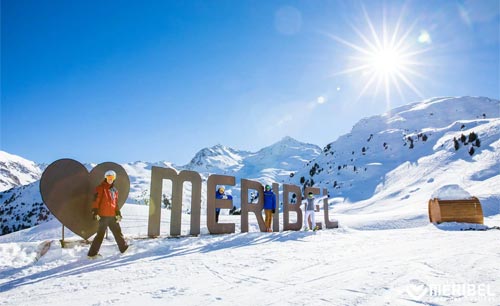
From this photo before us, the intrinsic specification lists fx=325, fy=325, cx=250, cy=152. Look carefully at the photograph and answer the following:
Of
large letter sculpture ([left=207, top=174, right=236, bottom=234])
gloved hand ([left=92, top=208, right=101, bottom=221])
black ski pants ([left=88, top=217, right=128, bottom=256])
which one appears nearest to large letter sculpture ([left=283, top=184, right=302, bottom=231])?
large letter sculpture ([left=207, top=174, right=236, bottom=234])

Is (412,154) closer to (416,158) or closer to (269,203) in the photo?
(416,158)

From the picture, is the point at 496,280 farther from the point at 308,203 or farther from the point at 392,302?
the point at 308,203

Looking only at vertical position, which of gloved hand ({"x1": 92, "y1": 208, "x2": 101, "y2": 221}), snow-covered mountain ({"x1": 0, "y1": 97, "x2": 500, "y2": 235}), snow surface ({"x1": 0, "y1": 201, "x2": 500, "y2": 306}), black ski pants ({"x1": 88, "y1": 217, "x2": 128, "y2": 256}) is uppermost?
snow-covered mountain ({"x1": 0, "y1": 97, "x2": 500, "y2": 235})

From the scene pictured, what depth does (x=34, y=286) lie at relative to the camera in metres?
4.10

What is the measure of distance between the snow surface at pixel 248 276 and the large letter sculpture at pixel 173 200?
35.1 inches

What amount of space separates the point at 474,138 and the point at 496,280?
3508cm

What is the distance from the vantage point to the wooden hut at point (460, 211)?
42.1 ft

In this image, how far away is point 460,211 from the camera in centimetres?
1298

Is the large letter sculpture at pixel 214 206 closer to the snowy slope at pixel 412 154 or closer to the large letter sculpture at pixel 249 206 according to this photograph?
the large letter sculpture at pixel 249 206

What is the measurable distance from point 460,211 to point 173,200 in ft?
37.3

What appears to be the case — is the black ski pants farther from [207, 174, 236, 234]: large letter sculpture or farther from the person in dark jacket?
[207, 174, 236, 234]: large letter sculpture

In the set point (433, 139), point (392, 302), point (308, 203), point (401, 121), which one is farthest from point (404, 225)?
point (401, 121)

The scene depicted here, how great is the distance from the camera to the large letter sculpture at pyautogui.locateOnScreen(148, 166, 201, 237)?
7.93m

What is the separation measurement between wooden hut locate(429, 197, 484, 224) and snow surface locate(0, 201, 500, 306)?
23.3ft
